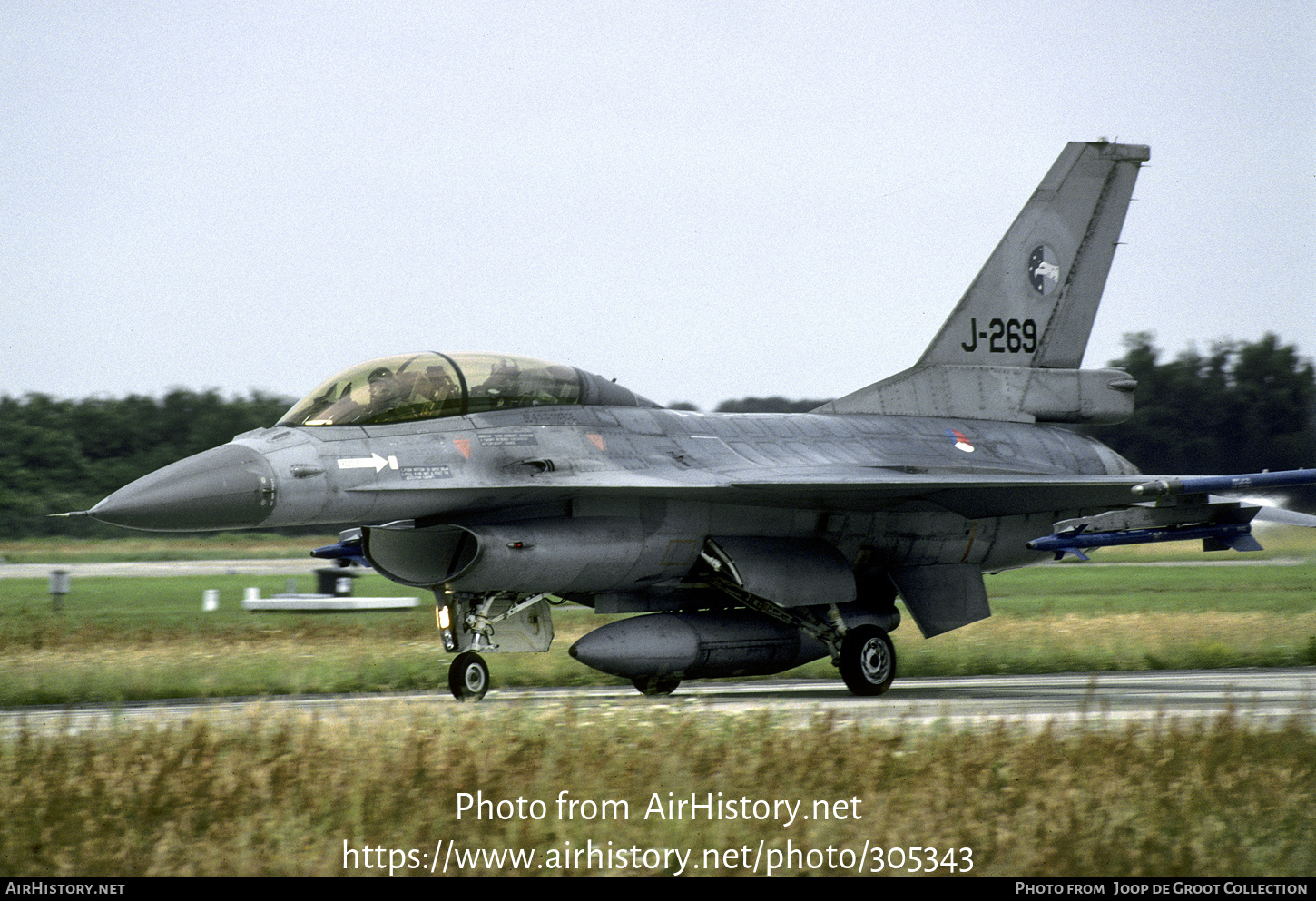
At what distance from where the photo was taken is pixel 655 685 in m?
11.6

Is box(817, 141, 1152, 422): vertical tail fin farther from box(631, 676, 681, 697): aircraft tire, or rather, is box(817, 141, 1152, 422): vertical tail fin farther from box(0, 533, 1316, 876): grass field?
box(0, 533, 1316, 876): grass field

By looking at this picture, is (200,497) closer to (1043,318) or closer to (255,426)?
(1043,318)

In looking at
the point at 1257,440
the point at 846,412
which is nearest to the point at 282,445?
the point at 846,412

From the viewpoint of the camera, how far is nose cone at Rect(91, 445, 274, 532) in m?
8.89

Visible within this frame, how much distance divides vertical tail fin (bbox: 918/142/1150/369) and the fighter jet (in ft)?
0.10

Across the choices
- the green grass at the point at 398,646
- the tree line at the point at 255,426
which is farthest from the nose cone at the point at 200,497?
the tree line at the point at 255,426

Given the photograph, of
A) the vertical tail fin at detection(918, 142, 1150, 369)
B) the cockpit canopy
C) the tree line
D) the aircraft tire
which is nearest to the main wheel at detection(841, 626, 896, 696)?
the aircraft tire

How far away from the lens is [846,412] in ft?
45.7

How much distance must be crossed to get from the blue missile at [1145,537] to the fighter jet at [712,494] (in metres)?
0.03

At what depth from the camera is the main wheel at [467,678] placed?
33.8 ft

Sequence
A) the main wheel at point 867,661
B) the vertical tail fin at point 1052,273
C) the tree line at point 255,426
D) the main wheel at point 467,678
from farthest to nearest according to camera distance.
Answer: the tree line at point 255,426, the vertical tail fin at point 1052,273, the main wheel at point 867,661, the main wheel at point 467,678

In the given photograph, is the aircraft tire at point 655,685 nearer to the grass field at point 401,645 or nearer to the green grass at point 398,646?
the green grass at point 398,646

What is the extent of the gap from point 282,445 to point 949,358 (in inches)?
303
